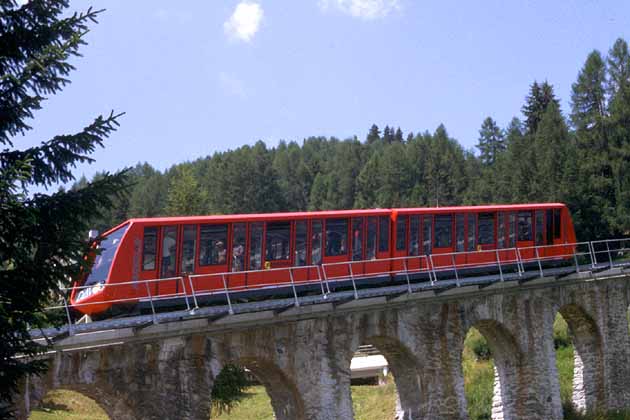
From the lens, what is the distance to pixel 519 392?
2202 centimetres

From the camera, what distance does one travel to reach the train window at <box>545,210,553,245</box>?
25.2 metres

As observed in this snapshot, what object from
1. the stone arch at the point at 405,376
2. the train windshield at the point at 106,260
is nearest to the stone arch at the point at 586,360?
the stone arch at the point at 405,376

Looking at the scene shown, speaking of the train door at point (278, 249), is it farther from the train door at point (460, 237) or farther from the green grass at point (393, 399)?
the green grass at point (393, 399)

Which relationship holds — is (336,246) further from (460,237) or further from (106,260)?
(106,260)

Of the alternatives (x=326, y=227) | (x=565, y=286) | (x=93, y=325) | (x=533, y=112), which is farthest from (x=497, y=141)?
(x=93, y=325)

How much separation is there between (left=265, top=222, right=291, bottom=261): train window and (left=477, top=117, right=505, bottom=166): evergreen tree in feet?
248

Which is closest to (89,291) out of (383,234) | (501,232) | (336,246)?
(336,246)

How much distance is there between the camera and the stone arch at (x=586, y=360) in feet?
82.8

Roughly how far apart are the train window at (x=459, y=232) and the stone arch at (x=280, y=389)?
8.36 metres

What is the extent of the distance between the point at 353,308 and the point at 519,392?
26.0 feet

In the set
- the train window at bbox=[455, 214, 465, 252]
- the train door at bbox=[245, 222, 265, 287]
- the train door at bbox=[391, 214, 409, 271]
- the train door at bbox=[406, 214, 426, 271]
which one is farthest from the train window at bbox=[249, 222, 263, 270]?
the train window at bbox=[455, 214, 465, 252]

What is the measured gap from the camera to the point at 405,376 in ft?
62.3

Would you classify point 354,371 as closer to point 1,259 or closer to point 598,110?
point 1,259

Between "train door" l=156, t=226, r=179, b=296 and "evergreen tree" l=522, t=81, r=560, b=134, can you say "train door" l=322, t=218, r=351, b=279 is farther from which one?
"evergreen tree" l=522, t=81, r=560, b=134
